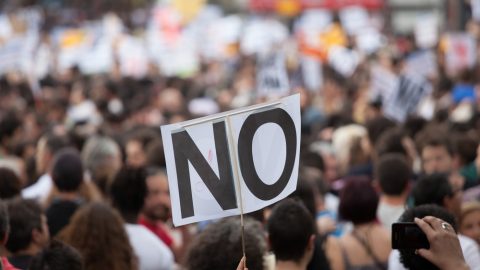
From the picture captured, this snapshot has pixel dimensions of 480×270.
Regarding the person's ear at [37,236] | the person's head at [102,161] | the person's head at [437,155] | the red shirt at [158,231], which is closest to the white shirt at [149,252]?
the red shirt at [158,231]

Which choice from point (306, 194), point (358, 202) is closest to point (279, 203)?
point (358, 202)

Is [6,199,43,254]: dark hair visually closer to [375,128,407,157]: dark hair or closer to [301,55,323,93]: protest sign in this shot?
[375,128,407,157]: dark hair

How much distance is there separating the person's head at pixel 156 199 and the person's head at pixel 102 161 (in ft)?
3.80

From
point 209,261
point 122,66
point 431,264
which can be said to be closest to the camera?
point 431,264

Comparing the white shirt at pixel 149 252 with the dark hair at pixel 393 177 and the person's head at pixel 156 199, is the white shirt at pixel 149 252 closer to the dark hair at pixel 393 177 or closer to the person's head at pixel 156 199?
the person's head at pixel 156 199

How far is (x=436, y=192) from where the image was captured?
664cm

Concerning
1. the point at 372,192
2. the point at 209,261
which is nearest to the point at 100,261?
the point at 209,261

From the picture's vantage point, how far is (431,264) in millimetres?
4445

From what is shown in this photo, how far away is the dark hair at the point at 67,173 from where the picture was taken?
25.0 ft

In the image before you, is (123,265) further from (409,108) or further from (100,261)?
(409,108)

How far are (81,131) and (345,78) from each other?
365 inches

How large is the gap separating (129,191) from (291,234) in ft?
6.40

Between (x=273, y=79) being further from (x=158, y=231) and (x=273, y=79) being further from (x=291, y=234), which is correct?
(x=291, y=234)

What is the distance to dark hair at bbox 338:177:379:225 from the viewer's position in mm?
6488
